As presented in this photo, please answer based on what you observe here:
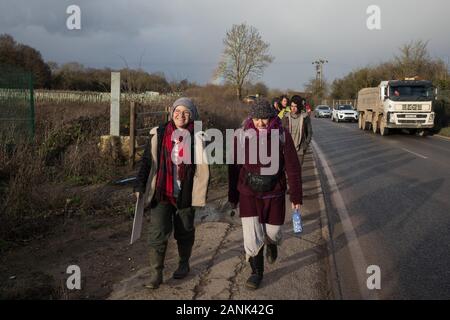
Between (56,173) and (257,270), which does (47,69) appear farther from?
(257,270)

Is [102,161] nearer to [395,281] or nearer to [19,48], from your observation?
[395,281]

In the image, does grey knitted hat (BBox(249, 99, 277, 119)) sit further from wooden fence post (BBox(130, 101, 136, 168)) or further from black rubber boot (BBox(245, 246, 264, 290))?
wooden fence post (BBox(130, 101, 136, 168))

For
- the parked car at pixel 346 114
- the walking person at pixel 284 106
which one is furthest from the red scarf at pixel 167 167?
the parked car at pixel 346 114

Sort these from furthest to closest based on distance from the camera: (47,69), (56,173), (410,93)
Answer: (47,69)
(410,93)
(56,173)

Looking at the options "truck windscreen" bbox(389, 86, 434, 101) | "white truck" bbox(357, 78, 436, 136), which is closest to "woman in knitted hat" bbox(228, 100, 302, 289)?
"white truck" bbox(357, 78, 436, 136)

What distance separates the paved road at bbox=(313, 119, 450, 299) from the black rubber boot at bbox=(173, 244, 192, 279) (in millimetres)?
1460

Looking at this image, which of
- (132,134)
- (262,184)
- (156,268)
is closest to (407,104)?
(132,134)

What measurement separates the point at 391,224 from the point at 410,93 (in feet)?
54.2

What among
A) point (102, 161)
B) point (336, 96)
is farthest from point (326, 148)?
point (336, 96)

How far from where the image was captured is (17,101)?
10.1 m

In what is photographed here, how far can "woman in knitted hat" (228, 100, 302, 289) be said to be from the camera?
157 inches

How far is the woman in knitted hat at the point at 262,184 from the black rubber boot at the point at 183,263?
59 cm
